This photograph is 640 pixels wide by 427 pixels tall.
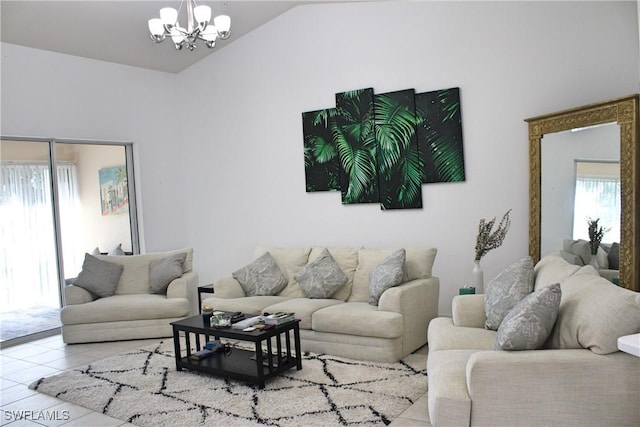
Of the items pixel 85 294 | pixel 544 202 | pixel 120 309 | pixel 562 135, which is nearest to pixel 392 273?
pixel 544 202

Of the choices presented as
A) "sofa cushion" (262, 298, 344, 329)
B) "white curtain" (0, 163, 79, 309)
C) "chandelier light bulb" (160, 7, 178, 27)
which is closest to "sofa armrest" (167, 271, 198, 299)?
"sofa cushion" (262, 298, 344, 329)

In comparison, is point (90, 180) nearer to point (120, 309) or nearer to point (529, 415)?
point (120, 309)

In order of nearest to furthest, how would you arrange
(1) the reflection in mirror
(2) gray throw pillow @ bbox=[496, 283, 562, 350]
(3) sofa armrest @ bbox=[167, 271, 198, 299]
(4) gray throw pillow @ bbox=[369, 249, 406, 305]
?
(2) gray throw pillow @ bbox=[496, 283, 562, 350]
(1) the reflection in mirror
(4) gray throw pillow @ bbox=[369, 249, 406, 305]
(3) sofa armrest @ bbox=[167, 271, 198, 299]

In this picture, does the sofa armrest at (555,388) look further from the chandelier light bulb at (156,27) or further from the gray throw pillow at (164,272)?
the gray throw pillow at (164,272)

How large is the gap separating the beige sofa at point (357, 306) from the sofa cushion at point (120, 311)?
0.50m

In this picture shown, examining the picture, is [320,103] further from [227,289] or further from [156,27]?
[227,289]

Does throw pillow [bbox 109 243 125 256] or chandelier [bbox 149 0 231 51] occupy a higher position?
chandelier [bbox 149 0 231 51]

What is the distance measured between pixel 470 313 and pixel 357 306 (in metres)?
1.11

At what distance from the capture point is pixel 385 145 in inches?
223

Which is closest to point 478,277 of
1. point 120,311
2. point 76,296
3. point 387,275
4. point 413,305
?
point 413,305

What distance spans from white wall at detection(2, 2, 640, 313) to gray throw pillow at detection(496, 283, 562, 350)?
2393 mm

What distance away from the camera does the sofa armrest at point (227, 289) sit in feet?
17.1

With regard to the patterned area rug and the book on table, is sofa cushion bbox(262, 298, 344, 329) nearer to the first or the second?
the patterned area rug

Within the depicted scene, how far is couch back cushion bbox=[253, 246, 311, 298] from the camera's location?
534cm
